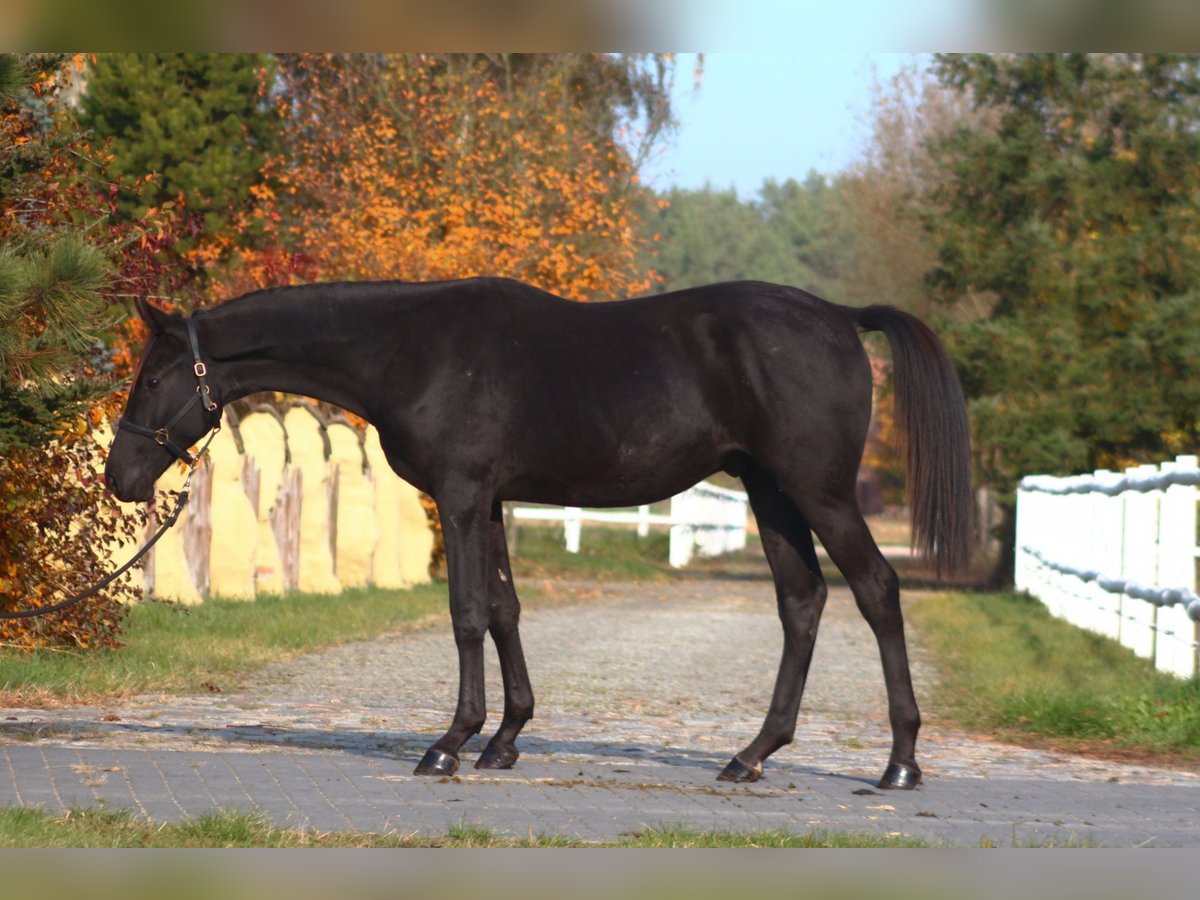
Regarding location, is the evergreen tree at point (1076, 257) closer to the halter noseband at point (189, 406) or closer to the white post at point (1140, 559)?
the white post at point (1140, 559)

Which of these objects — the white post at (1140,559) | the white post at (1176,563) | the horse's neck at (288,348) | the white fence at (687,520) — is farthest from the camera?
the white fence at (687,520)

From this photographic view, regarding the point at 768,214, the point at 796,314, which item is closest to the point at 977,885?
the point at 796,314

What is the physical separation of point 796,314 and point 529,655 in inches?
286

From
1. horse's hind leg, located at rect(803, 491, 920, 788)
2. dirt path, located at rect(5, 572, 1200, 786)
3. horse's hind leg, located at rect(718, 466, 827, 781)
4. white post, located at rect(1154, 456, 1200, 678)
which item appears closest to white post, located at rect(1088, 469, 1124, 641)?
dirt path, located at rect(5, 572, 1200, 786)

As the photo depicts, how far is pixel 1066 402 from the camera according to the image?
28.4 m

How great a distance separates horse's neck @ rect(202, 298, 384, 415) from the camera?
803 centimetres

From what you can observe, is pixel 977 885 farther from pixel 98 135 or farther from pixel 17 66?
pixel 98 135

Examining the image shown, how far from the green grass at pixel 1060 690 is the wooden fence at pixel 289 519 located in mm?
6101

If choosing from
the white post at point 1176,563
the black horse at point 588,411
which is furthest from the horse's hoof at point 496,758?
→ the white post at point 1176,563

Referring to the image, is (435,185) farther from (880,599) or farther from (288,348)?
(880,599)

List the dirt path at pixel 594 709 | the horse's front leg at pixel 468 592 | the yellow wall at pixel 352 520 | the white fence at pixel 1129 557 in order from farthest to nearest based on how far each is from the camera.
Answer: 1. the yellow wall at pixel 352 520
2. the white fence at pixel 1129 557
3. the dirt path at pixel 594 709
4. the horse's front leg at pixel 468 592

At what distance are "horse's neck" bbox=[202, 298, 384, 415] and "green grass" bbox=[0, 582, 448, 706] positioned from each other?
8.61ft

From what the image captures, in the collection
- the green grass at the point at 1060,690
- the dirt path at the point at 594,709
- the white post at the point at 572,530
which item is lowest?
the dirt path at the point at 594,709

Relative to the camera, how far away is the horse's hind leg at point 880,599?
24.9 ft
